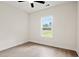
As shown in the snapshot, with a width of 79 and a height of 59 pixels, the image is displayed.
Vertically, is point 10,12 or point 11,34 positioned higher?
point 10,12

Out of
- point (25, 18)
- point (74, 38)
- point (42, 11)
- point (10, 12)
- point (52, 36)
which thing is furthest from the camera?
point (25, 18)

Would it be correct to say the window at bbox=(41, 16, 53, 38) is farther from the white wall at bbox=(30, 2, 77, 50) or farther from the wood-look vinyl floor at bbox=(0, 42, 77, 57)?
the wood-look vinyl floor at bbox=(0, 42, 77, 57)

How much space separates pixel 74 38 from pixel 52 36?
103 cm

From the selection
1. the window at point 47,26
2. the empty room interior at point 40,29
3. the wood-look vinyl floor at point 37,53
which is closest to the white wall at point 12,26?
the empty room interior at point 40,29

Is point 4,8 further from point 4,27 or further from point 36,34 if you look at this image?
point 36,34

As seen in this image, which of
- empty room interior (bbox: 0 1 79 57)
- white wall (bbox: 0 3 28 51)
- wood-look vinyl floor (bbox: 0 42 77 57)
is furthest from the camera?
white wall (bbox: 0 3 28 51)

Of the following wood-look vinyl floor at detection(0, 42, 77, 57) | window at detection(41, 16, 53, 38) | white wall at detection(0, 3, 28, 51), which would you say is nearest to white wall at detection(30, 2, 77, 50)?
window at detection(41, 16, 53, 38)

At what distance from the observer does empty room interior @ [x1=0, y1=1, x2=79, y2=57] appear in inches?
126

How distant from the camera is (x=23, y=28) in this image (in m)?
4.54

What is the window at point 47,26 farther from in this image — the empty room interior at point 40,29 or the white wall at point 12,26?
the white wall at point 12,26

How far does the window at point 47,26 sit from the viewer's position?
404cm

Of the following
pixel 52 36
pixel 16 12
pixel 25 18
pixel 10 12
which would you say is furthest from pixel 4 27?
pixel 52 36

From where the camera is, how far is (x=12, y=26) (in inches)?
152

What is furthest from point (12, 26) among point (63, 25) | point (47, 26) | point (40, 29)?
point (63, 25)
